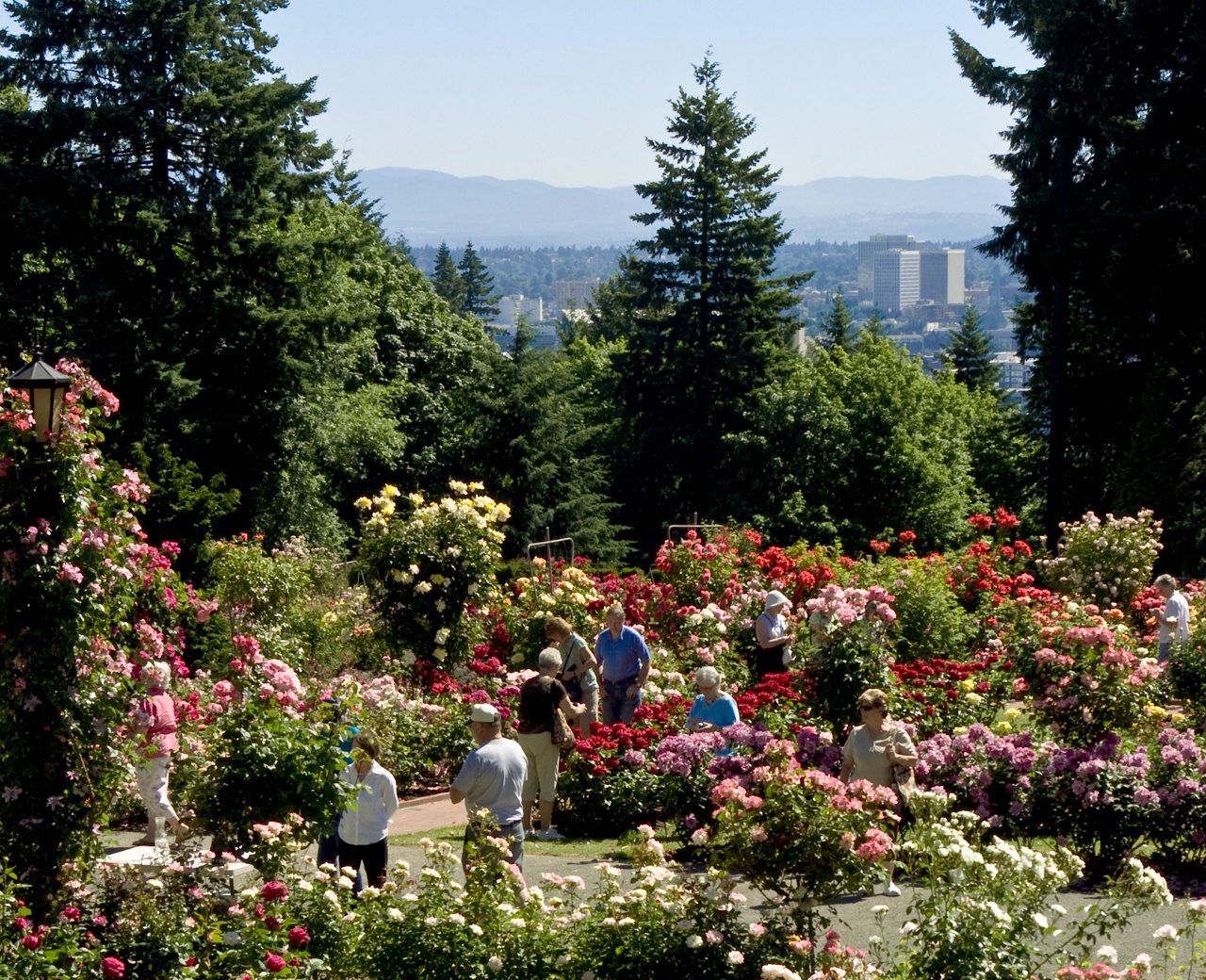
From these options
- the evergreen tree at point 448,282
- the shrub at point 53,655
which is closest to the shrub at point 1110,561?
the shrub at point 53,655

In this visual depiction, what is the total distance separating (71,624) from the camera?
6508 mm

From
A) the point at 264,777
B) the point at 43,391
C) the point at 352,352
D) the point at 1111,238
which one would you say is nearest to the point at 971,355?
the point at 352,352

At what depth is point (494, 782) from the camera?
24.8 feet

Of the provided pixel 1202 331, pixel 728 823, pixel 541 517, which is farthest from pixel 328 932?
pixel 541 517

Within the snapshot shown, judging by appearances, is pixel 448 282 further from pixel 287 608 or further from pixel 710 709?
pixel 710 709

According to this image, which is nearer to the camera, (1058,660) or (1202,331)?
(1058,660)

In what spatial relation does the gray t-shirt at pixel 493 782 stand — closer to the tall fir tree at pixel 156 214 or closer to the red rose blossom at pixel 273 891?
the red rose blossom at pixel 273 891

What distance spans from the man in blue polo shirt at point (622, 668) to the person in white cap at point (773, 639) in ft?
3.67

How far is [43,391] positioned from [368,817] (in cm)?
283

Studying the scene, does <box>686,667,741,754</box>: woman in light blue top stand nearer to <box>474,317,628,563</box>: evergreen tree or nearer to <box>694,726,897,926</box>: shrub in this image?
<box>694,726,897,926</box>: shrub

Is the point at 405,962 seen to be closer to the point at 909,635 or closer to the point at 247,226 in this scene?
the point at 909,635

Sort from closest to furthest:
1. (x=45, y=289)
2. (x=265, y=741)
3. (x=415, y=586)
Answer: (x=265, y=741), (x=415, y=586), (x=45, y=289)

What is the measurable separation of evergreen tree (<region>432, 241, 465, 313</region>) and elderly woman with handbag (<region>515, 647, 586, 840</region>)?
76991mm

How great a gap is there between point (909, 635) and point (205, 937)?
872 centimetres
